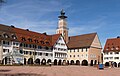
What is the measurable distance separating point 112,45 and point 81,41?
488 inches

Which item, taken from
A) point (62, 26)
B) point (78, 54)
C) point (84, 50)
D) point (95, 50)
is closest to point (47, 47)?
Result: point (78, 54)

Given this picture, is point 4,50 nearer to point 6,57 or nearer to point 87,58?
point 6,57

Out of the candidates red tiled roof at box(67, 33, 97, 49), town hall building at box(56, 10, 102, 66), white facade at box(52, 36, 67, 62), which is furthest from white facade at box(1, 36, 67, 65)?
red tiled roof at box(67, 33, 97, 49)

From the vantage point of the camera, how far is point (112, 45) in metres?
89.9

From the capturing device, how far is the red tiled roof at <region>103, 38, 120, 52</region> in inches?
3462

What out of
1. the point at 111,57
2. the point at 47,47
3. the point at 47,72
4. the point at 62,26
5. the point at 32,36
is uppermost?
the point at 62,26

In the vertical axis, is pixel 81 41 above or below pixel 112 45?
above

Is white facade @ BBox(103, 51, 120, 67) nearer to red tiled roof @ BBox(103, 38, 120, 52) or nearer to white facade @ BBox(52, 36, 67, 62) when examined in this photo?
red tiled roof @ BBox(103, 38, 120, 52)

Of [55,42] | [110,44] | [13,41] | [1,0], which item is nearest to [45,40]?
[55,42]

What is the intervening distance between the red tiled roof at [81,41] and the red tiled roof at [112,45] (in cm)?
840

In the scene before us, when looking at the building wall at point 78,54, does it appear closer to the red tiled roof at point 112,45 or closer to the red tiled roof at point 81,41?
the red tiled roof at point 81,41

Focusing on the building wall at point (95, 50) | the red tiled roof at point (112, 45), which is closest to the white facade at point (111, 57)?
the red tiled roof at point (112, 45)

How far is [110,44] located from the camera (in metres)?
90.9

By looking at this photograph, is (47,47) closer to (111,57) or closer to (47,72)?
(111,57)
